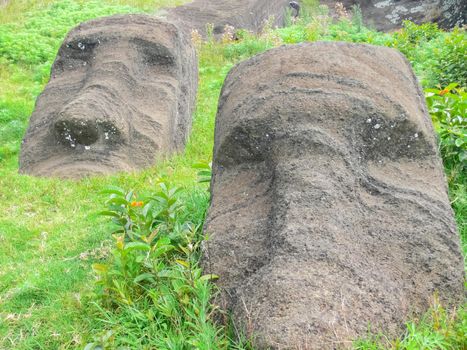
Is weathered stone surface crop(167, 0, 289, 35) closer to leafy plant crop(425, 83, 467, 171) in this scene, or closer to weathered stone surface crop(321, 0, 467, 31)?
weathered stone surface crop(321, 0, 467, 31)

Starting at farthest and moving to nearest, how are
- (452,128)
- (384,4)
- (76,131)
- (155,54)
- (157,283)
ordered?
1. (384,4)
2. (155,54)
3. (76,131)
4. (452,128)
5. (157,283)

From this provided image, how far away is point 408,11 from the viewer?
14445 mm

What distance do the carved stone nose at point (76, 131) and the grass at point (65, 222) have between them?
0.52m

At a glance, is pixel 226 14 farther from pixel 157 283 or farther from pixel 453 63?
pixel 157 283

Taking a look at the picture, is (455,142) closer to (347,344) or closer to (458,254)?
(458,254)

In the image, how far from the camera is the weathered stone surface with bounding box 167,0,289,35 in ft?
44.5

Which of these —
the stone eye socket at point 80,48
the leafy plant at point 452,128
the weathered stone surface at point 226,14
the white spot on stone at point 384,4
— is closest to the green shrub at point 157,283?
the leafy plant at point 452,128

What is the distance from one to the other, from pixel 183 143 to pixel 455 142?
143 inches

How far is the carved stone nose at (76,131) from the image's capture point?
241 inches

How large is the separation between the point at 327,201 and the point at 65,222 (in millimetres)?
2777

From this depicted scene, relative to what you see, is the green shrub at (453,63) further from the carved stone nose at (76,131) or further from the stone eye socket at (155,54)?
the carved stone nose at (76,131)

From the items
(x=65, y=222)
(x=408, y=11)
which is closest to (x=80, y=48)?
(x=65, y=222)

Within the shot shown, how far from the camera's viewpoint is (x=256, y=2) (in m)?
14.6

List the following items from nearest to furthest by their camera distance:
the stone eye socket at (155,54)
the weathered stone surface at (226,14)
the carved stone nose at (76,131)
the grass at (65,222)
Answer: the grass at (65,222)
the carved stone nose at (76,131)
the stone eye socket at (155,54)
the weathered stone surface at (226,14)
